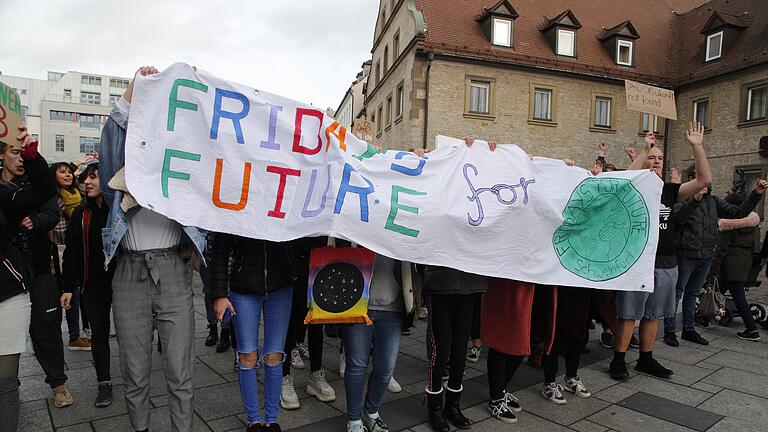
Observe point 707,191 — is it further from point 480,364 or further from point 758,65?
point 758,65

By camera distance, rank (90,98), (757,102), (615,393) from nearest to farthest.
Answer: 1. (615,393)
2. (757,102)
3. (90,98)

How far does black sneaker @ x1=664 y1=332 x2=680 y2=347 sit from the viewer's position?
5.89 meters

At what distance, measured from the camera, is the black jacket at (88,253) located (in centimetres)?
383

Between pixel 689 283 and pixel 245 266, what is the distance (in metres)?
5.92

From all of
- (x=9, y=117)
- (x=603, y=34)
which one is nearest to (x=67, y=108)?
(x=603, y=34)

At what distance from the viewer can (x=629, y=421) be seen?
3.74 meters

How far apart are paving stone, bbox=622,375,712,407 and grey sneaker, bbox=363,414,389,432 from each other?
2618mm

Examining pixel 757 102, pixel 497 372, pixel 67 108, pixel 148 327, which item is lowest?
pixel 497 372

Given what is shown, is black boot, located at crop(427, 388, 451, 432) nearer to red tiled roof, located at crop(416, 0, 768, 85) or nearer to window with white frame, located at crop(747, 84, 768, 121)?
red tiled roof, located at crop(416, 0, 768, 85)

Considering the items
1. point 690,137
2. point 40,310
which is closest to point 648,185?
point 690,137

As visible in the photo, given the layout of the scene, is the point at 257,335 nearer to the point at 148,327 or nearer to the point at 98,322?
the point at 148,327

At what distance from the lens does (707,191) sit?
19.1 ft

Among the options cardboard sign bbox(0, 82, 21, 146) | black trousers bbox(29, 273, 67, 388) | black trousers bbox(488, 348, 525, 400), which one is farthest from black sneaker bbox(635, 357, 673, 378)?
cardboard sign bbox(0, 82, 21, 146)

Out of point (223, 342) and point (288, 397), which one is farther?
point (223, 342)
